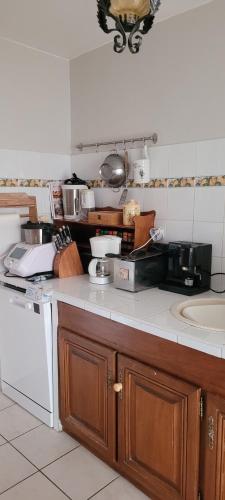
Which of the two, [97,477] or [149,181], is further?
[149,181]

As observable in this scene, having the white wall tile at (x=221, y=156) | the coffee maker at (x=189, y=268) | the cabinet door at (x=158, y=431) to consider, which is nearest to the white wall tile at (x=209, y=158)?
the white wall tile at (x=221, y=156)

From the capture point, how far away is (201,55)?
1.75 m

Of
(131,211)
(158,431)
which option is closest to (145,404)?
(158,431)

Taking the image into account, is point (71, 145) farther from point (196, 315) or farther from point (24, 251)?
point (196, 315)

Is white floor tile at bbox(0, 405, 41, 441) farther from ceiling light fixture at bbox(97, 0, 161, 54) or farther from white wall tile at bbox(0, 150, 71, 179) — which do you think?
ceiling light fixture at bbox(97, 0, 161, 54)

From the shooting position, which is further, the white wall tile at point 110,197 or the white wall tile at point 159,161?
the white wall tile at point 110,197

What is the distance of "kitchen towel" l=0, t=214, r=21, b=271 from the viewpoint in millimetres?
2219

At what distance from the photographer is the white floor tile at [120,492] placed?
1.52 metres

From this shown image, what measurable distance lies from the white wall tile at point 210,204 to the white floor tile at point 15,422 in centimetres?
146

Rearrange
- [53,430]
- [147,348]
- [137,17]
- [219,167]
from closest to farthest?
[137,17] < [147,348] < [219,167] < [53,430]

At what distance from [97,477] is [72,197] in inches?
62.5

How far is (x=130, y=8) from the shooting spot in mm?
972

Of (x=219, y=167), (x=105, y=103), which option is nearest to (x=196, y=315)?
(x=219, y=167)

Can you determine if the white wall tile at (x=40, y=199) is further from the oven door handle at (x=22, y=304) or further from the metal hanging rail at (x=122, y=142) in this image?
the oven door handle at (x=22, y=304)
